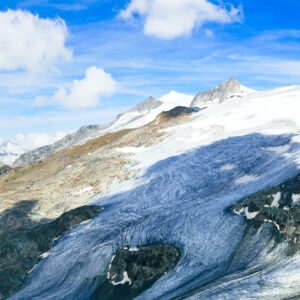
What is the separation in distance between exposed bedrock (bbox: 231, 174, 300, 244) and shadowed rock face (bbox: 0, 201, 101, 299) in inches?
650

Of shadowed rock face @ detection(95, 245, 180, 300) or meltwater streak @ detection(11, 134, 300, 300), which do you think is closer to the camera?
meltwater streak @ detection(11, 134, 300, 300)

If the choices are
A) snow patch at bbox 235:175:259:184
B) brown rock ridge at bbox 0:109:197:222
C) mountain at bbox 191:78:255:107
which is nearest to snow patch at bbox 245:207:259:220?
snow patch at bbox 235:175:259:184

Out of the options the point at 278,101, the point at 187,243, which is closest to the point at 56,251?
the point at 187,243

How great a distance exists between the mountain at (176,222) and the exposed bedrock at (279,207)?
0.09 meters

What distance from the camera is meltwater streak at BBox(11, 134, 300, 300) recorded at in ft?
72.4

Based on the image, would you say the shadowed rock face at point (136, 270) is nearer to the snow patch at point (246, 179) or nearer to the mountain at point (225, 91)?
the snow patch at point (246, 179)

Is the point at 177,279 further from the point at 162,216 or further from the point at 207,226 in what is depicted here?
the point at 162,216

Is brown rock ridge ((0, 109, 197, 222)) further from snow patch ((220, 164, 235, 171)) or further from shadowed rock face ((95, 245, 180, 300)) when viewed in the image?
shadowed rock face ((95, 245, 180, 300))

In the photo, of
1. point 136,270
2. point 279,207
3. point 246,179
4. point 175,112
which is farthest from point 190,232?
point 175,112

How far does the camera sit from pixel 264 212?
24484mm

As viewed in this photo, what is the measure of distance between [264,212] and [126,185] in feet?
61.6

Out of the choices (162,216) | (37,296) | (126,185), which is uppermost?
(126,185)

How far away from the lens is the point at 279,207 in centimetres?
2500

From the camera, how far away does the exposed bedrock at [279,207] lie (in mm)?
22484
